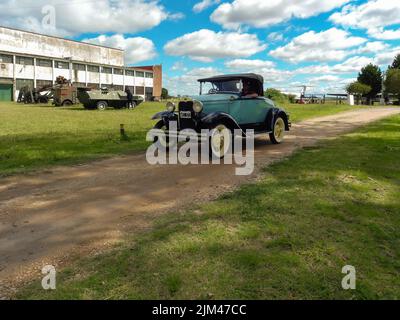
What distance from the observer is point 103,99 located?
3130cm

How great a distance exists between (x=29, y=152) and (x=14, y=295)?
7.45m

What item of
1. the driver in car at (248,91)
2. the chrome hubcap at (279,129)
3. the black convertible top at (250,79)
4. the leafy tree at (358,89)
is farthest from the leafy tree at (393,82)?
the driver in car at (248,91)

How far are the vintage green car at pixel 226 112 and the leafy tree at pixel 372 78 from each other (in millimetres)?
72135

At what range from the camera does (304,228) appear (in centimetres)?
441

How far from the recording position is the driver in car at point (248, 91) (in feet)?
34.2

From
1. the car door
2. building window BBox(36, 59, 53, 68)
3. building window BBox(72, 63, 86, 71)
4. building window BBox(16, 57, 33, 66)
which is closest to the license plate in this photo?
the car door

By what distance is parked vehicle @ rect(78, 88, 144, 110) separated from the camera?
30578 millimetres

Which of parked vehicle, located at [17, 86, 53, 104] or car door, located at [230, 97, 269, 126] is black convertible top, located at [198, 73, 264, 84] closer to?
car door, located at [230, 97, 269, 126]

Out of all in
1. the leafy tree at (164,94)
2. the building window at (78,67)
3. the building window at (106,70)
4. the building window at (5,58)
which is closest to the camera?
the building window at (5,58)

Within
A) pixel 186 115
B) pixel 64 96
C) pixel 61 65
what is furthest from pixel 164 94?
pixel 186 115

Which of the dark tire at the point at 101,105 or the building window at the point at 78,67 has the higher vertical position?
the building window at the point at 78,67

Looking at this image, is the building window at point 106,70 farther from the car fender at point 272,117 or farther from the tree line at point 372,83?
the car fender at point 272,117

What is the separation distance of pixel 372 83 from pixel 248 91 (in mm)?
74835

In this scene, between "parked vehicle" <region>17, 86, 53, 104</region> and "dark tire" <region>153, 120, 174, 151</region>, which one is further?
"parked vehicle" <region>17, 86, 53, 104</region>
